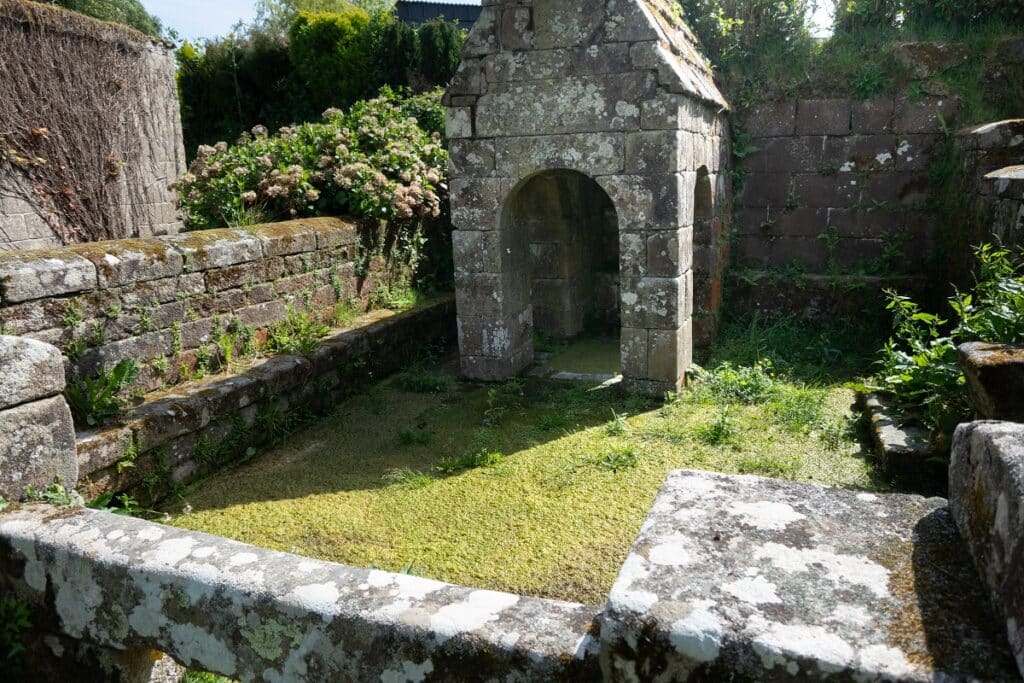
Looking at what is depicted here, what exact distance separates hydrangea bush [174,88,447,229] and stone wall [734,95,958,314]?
3552mm

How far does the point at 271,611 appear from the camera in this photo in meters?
1.68

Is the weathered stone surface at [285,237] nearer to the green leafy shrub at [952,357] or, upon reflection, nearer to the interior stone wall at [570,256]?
the interior stone wall at [570,256]

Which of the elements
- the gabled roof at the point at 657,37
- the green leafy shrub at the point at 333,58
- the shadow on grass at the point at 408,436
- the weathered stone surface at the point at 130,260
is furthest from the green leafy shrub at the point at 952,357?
the green leafy shrub at the point at 333,58

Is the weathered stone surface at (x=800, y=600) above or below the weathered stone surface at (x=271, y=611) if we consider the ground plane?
above

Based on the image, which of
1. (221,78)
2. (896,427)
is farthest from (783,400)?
(221,78)

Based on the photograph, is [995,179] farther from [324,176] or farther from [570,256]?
[324,176]

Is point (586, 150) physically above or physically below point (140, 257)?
above

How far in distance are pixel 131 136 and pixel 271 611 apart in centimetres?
1053

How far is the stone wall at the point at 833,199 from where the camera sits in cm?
732

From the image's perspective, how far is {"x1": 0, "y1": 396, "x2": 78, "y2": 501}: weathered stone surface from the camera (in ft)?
7.54

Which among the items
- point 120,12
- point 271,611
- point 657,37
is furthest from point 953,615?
point 120,12

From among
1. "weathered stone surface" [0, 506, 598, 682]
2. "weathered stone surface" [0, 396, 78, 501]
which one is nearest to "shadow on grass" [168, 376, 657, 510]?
"weathered stone surface" [0, 396, 78, 501]

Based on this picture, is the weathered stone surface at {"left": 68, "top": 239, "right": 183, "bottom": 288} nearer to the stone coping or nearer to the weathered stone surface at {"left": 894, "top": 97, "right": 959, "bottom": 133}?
the stone coping

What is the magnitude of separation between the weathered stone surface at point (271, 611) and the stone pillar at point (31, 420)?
0.28 meters
